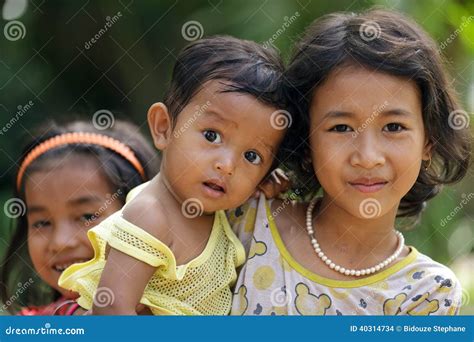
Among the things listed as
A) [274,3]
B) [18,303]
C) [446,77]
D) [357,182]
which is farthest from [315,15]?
[18,303]

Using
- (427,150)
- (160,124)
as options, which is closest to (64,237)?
(160,124)

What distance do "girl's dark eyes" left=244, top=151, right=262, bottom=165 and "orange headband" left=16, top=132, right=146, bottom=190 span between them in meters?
0.58

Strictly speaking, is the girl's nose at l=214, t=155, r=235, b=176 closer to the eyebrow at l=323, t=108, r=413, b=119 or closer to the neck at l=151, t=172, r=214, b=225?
the neck at l=151, t=172, r=214, b=225

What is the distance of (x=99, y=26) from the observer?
130 inches

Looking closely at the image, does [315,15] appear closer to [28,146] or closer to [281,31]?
[281,31]

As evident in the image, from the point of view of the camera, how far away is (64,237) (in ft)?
7.69

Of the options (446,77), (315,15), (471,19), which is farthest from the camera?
(471,19)

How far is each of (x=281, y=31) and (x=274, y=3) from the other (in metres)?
0.38

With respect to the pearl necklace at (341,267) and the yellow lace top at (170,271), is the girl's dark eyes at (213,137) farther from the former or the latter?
the pearl necklace at (341,267)

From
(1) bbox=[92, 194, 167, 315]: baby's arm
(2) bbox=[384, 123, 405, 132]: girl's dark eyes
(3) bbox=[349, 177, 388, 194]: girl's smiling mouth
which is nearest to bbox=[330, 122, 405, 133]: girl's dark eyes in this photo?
(2) bbox=[384, 123, 405, 132]: girl's dark eyes

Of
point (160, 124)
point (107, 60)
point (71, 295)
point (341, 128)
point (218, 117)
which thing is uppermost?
point (341, 128)

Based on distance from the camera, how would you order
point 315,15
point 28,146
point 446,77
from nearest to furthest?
point 446,77 → point 28,146 → point 315,15

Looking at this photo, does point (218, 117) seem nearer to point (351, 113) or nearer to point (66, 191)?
point (351, 113)

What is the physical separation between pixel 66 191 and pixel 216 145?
0.60 meters
